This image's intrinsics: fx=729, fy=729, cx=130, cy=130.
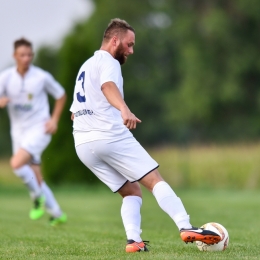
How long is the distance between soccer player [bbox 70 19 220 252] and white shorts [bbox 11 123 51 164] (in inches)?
160

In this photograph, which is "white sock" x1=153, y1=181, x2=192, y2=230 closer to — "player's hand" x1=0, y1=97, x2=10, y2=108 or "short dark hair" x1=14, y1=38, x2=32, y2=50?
"player's hand" x1=0, y1=97, x2=10, y2=108

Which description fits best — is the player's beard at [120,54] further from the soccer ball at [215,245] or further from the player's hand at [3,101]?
the player's hand at [3,101]

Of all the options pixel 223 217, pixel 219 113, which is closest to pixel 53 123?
pixel 223 217

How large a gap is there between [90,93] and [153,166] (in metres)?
0.85

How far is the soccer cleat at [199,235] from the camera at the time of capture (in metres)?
5.99

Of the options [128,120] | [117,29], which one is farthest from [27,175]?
[128,120]

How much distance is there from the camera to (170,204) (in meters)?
6.21

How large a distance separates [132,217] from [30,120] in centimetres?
453

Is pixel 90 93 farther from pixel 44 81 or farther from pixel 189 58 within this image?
pixel 189 58

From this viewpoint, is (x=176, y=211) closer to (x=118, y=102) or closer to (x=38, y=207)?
(x=118, y=102)

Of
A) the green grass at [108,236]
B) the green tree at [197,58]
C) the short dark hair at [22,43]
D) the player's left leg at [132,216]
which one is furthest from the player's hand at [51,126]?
the green tree at [197,58]

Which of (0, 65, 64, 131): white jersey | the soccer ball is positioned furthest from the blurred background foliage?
the soccer ball

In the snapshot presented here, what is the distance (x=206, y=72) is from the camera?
43156mm

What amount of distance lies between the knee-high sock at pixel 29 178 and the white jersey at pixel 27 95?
71 cm
